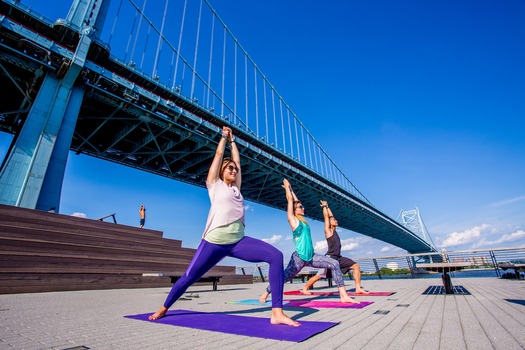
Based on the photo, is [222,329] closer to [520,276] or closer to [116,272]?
[116,272]

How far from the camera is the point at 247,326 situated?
206cm

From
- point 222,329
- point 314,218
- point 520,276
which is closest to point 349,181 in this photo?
point 314,218

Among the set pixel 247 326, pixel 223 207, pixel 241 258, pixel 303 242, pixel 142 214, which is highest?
pixel 142 214

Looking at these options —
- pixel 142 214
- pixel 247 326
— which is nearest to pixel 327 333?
pixel 247 326

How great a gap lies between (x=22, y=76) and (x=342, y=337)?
17263 mm

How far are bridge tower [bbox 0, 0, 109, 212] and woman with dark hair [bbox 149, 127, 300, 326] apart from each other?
1017 cm

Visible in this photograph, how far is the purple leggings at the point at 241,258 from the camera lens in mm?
2178

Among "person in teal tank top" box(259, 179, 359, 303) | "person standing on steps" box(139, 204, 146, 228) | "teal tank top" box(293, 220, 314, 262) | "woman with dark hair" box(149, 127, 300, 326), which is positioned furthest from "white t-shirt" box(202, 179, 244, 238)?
"person standing on steps" box(139, 204, 146, 228)

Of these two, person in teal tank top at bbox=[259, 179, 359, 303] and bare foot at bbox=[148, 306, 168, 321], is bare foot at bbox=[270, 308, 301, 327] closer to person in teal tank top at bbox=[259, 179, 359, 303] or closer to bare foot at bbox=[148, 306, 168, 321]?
bare foot at bbox=[148, 306, 168, 321]

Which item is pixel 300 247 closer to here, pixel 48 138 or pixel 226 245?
pixel 226 245

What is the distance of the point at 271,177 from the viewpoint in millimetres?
25891

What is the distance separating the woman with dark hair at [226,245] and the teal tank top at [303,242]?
51.3 inches

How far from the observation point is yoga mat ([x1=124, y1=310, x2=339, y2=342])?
1.73m

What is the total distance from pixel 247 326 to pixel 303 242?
1.67 m
